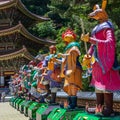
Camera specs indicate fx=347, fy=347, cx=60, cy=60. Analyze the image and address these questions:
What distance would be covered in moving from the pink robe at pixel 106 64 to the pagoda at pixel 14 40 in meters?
23.2

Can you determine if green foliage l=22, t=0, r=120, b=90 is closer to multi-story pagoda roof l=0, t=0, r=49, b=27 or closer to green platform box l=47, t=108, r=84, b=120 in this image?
multi-story pagoda roof l=0, t=0, r=49, b=27

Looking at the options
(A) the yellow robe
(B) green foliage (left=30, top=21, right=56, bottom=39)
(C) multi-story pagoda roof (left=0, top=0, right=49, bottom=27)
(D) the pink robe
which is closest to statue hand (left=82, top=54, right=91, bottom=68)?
(D) the pink robe

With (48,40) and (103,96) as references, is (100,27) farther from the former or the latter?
(48,40)

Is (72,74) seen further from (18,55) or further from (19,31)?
(19,31)

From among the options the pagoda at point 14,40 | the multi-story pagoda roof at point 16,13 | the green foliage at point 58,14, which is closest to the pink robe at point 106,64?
the green foliage at point 58,14

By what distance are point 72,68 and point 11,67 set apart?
80.7 feet

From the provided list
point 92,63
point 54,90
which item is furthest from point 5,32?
point 92,63

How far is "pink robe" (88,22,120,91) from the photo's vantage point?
4051mm

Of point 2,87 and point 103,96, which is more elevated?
point 103,96

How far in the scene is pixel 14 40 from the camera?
1182 inches

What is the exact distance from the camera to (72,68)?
16.9 ft

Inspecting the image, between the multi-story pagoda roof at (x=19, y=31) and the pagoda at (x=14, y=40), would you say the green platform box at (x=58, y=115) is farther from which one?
the multi-story pagoda roof at (x=19, y=31)

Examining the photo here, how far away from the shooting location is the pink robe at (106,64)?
4051mm

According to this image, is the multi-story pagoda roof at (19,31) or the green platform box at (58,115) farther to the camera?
the multi-story pagoda roof at (19,31)
